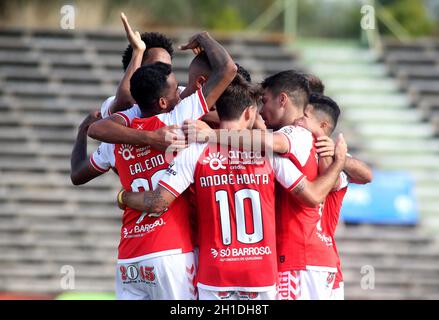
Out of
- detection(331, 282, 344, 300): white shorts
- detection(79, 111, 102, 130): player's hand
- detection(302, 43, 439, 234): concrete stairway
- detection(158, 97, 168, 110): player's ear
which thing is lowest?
detection(331, 282, 344, 300): white shorts

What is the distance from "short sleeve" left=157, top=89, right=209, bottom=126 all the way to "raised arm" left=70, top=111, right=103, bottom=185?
85 centimetres

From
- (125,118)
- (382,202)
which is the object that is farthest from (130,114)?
(382,202)

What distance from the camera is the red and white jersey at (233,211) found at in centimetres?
531

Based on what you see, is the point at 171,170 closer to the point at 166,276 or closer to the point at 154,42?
the point at 166,276

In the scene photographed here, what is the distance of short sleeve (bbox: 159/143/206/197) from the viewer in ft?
17.6

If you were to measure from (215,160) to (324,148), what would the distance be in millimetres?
710

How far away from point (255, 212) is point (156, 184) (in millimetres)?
640

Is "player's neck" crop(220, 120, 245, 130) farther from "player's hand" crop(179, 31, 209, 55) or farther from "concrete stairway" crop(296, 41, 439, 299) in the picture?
"concrete stairway" crop(296, 41, 439, 299)

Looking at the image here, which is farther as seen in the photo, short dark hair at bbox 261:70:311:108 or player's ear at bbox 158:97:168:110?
short dark hair at bbox 261:70:311:108

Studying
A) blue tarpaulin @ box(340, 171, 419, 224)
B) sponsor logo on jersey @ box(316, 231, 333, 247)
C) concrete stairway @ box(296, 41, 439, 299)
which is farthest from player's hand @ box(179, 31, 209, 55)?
blue tarpaulin @ box(340, 171, 419, 224)

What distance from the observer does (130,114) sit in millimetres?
5727

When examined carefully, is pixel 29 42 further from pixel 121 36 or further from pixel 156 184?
pixel 156 184

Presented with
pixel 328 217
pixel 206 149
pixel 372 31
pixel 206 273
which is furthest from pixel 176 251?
pixel 372 31

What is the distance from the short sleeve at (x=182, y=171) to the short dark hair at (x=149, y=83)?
40 centimetres
